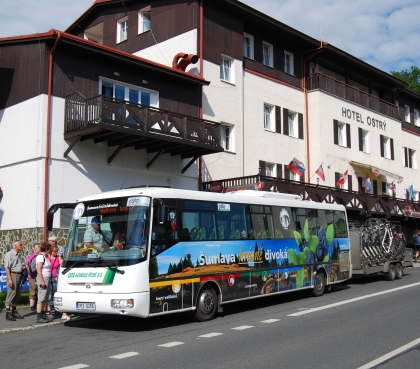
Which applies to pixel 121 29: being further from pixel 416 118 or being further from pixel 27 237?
pixel 416 118

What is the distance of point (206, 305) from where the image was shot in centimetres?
1193

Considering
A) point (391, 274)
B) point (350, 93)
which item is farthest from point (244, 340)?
point (350, 93)

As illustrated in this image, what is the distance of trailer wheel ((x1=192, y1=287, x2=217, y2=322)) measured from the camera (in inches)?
460

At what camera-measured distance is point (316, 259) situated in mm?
16203

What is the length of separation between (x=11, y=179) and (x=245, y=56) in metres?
13.9

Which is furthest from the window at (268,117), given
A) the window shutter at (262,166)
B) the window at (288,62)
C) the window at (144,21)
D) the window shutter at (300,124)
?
the window at (144,21)

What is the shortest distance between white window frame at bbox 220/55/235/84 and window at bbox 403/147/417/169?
20791 millimetres

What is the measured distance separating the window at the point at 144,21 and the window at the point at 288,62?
796cm

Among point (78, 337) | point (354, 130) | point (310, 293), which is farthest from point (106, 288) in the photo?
point (354, 130)

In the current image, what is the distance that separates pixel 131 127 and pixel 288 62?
1532 cm

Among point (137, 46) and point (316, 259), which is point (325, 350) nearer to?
point (316, 259)

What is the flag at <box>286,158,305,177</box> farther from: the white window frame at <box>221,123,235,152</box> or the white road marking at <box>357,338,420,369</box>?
the white road marking at <box>357,338,420,369</box>

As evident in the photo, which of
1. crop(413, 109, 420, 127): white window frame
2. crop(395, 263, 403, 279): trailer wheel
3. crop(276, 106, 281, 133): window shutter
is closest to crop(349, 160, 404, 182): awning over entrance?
crop(276, 106, 281, 133): window shutter

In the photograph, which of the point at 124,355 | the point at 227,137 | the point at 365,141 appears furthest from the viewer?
the point at 365,141
